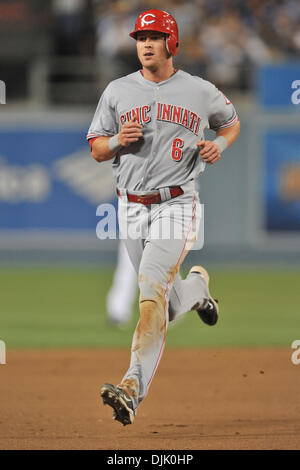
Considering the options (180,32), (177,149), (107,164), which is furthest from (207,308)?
(180,32)

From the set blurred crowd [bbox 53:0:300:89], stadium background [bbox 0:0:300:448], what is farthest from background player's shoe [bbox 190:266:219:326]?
blurred crowd [bbox 53:0:300:89]

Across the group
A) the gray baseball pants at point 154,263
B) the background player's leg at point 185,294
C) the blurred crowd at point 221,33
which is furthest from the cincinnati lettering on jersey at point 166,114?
the blurred crowd at point 221,33

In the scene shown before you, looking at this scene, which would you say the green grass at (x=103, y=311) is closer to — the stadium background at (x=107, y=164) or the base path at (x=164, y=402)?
the stadium background at (x=107, y=164)

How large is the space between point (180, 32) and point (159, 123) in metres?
10.00

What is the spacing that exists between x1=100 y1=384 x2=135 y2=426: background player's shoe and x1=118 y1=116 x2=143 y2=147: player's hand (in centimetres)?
131

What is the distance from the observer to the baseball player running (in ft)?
16.2

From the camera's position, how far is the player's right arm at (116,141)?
4.92 m

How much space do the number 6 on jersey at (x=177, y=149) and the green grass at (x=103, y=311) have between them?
12.3 ft

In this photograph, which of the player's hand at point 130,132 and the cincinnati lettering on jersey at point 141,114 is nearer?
the player's hand at point 130,132

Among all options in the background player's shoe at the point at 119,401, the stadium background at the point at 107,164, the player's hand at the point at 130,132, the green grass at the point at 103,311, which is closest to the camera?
the background player's shoe at the point at 119,401

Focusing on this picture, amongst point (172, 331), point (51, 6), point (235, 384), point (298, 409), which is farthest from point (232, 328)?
point (51, 6)

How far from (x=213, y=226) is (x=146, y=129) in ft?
30.4

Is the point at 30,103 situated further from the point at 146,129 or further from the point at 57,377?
the point at 146,129

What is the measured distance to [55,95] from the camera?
1473cm
